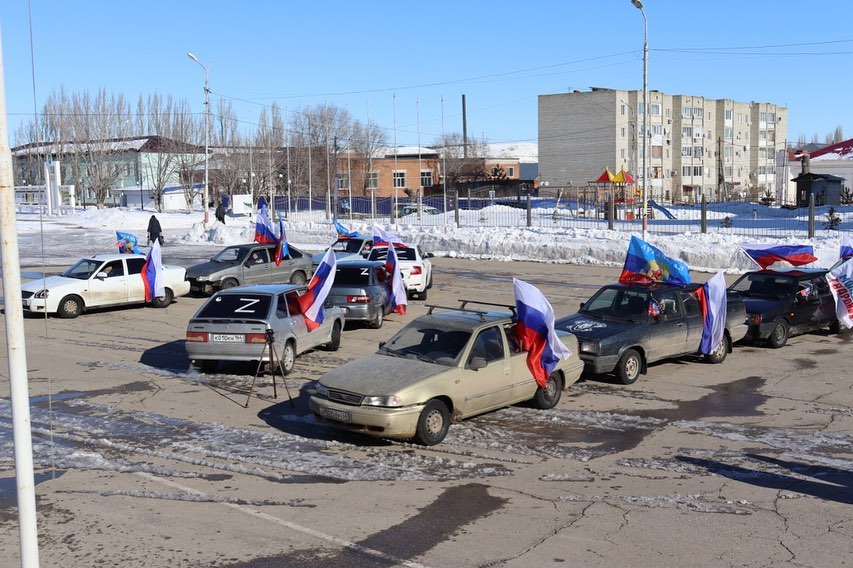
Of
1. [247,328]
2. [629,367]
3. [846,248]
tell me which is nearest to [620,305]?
[629,367]

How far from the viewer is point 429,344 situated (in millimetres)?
11562

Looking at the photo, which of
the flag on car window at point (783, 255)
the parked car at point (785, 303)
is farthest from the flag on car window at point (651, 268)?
the flag on car window at point (783, 255)

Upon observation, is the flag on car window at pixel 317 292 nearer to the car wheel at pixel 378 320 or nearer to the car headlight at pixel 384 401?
the car wheel at pixel 378 320

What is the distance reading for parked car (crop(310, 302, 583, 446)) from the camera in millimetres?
10211

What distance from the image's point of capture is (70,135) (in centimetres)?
7531

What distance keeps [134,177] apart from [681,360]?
82.1 meters

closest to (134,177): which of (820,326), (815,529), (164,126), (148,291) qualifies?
(164,126)

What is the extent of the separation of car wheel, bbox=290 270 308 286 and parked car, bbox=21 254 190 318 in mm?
3934

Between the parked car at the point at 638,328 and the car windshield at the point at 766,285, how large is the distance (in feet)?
7.38

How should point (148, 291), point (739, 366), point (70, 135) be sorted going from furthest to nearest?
point (70, 135) → point (148, 291) → point (739, 366)

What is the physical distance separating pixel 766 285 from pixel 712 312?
3.62 m

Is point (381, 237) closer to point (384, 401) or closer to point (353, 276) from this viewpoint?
point (353, 276)

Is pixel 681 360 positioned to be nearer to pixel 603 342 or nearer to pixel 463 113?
pixel 603 342

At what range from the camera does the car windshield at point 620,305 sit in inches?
584
